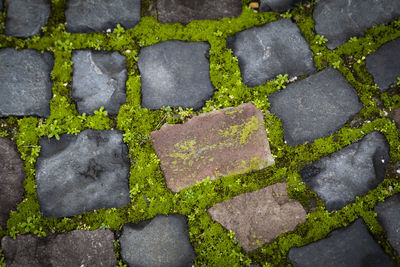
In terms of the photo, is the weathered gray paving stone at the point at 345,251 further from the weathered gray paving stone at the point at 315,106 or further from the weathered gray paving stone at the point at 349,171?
the weathered gray paving stone at the point at 315,106

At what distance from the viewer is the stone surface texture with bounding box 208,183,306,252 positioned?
3072mm

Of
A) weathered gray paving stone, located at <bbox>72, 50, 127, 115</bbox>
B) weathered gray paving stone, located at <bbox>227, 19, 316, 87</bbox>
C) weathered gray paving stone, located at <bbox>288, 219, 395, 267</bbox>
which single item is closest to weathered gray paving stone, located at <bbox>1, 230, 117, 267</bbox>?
weathered gray paving stone, located at <bbox>72, 50, 127, 115</bbox>

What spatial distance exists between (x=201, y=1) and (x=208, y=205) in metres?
2.36

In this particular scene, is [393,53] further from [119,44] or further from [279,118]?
[119,44]

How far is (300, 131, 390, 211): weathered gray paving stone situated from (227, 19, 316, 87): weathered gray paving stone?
0.96 metres

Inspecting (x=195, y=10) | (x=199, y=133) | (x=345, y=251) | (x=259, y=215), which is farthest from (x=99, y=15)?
(x=345, y=251)

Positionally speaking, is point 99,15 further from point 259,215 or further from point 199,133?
point 259,215

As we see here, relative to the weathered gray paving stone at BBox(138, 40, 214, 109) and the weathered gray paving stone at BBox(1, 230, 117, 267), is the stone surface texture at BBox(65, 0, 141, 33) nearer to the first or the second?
the weathered gray paving stone at BBox(138, 40, 214, 109)

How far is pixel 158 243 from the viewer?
304 cm

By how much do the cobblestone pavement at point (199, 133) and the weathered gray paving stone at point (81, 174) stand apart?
0.01m

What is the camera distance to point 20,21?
3.73m

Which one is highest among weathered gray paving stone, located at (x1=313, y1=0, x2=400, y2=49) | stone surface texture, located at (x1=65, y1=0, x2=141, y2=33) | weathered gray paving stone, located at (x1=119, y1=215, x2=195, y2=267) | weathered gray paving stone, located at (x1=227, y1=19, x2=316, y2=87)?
weathered gray paving stone, located at (x1=313, y1=0, x2=400, y2=49)

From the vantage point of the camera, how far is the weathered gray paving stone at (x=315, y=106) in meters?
3.34

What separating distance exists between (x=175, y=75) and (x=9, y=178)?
1.96 metres
